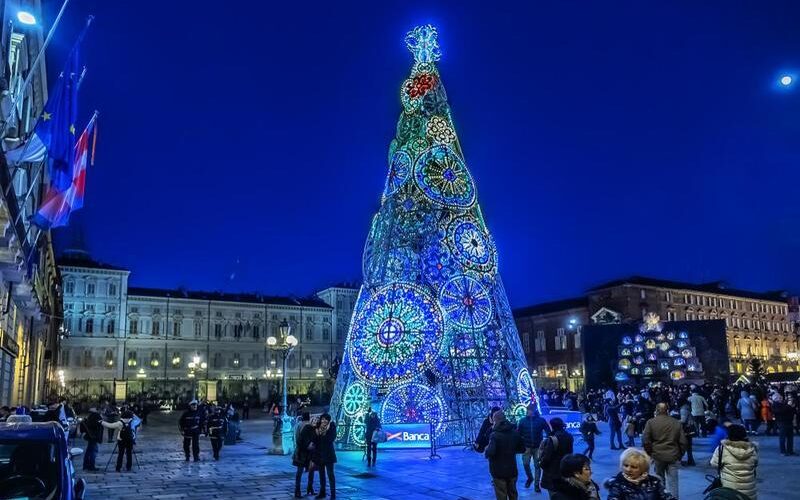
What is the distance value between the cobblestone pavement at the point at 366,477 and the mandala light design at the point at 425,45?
11412 mm

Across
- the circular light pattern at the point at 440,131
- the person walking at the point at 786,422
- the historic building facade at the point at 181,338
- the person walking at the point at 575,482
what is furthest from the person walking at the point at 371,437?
the historic building facade at the point at 181,338

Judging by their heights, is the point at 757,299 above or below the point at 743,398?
above

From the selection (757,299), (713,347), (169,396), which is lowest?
(169,396)

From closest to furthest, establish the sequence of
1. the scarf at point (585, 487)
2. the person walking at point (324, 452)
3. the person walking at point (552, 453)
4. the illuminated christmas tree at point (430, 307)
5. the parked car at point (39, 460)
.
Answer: the scarf at point (585, 487) → the parked car at point (39, 460) → the person walking at point (552, 453) → the person walking at point (324, 452) → the illuminated christmas tree at point (430, 307)

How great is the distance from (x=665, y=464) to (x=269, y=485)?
786cm

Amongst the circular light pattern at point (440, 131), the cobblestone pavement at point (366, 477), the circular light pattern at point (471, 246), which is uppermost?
the circular light pattern at point (440, 131)

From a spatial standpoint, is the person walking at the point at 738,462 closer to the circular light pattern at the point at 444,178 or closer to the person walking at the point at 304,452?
the person walking at the point at 304,452

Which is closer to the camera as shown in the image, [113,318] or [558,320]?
[113,318]

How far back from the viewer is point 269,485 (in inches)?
535

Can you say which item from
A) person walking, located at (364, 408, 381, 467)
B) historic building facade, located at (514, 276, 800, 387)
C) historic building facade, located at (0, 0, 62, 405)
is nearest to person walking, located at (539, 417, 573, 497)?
person walking, located at (364, 408, 381, 467)

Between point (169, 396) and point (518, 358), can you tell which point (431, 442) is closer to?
point (518, 358)

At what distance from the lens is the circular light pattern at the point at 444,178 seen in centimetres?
1958

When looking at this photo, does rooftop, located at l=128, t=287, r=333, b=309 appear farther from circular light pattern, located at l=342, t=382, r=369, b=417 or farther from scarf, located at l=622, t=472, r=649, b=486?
scarf, located at l=622, t=472, r=649, b=486

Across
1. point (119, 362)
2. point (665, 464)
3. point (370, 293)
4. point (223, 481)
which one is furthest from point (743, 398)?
point (119, 362)
